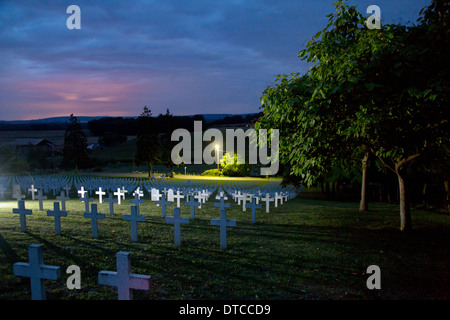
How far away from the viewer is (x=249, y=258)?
6441 millimetres

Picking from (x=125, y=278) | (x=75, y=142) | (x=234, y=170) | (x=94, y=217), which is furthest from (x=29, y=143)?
(x=125, y=278)

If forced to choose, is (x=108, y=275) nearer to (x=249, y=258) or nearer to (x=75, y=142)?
(x=249, y=258)

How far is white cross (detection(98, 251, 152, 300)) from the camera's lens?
137 inches

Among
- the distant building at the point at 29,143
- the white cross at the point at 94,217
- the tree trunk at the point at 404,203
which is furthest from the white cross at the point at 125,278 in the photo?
the distant building at the point at 29,143

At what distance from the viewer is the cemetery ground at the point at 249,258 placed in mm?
4680

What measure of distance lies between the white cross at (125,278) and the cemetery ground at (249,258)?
0.98 metres

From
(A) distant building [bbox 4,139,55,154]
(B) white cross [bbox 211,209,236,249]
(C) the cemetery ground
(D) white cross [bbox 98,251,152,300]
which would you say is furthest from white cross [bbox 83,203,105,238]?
(A) distant building [bbox 4,139,55,154]

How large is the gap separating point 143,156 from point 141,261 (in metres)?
52.4

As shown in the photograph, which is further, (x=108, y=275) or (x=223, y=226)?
(x=223, y=226)

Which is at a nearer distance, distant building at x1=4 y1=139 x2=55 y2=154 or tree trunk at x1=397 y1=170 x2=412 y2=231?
tree trunk at x1=397 y1=170 x2=412 y2=231

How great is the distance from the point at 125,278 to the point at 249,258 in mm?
3481

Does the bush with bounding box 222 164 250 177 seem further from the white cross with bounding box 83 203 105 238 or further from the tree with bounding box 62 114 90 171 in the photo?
the white cross with bounding box 83 203 105 238

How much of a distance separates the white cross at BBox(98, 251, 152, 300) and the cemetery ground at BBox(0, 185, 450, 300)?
0.98 m
